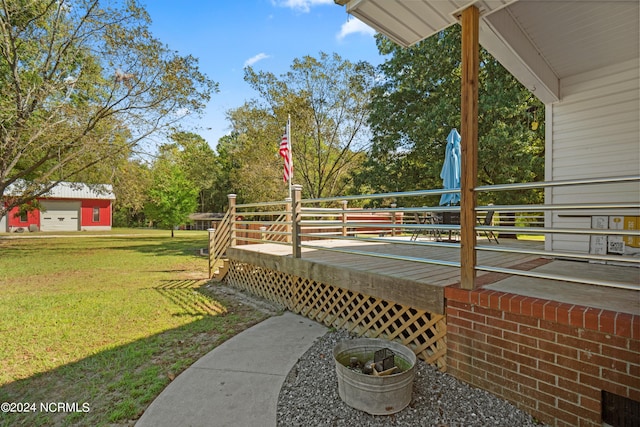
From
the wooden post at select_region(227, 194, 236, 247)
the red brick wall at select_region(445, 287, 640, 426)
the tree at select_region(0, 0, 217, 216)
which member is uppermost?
the tree at select_region(0, 0, 217, 216)

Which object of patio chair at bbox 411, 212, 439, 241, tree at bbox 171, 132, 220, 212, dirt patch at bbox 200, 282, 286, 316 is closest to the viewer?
→ dirt patch at bbox 200, 282, 286, 316

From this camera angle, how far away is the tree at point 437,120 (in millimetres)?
9609

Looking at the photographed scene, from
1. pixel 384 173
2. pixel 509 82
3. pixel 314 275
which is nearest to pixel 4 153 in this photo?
pixel 314 275

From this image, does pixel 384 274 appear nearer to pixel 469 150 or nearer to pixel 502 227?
pixel 502 227

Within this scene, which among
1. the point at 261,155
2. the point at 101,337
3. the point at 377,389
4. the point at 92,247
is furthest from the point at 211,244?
the point at 92,247

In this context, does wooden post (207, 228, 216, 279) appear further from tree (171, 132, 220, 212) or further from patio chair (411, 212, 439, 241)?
tree (171, 132, 220, 212)

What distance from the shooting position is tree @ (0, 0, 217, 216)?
9.20m

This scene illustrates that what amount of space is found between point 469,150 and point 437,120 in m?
9.06

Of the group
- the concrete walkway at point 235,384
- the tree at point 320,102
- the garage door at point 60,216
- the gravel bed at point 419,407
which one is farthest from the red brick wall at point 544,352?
the garage door at point 60,216

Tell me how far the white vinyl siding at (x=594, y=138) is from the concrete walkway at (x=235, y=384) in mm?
4055

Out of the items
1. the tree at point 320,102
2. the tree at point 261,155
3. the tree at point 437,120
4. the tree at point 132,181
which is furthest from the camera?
the tree at point 261,155

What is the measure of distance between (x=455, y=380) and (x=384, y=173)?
11.1m

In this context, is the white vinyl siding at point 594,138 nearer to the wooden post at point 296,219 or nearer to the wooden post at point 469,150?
the wooden post at point 469,150

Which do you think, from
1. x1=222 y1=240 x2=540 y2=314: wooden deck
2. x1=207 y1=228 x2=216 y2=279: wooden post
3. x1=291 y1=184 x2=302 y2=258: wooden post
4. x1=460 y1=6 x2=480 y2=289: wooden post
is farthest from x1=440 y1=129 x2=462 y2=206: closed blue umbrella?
x1=207 y1=228 x2=216 y2=279: wooden post
